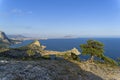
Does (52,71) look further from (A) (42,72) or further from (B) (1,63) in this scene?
(B) (1,63)

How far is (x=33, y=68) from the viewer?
23.6 m

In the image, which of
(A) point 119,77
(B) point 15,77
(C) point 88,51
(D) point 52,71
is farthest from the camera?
(C) point 88,51

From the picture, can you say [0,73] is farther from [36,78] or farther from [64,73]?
[64,73]

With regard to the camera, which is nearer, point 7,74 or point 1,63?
point 7,74

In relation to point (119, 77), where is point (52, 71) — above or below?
above

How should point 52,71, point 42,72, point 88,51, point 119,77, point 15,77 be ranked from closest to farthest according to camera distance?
point 15,77
point 42,72
point 52,71
point 119,77
point 88,51

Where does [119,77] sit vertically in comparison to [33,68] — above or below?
below

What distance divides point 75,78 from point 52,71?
10.9 feet

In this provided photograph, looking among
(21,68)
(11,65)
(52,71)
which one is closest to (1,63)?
(11,65)

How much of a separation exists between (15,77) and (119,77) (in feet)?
69.7

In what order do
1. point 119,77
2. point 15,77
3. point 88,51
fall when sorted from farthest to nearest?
point 88,51
point 119,77
point 15,77

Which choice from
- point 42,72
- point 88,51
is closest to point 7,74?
point 42,72

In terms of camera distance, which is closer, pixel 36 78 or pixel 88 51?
pixel 36 78

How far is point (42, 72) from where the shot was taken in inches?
908
